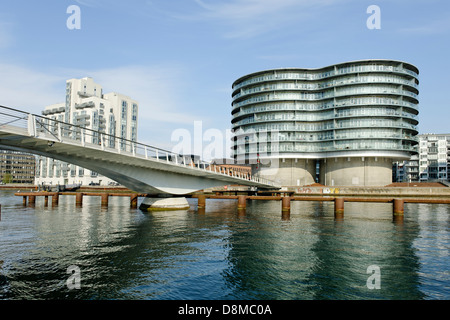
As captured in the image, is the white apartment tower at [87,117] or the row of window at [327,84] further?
the white apartment tower at [87,117]

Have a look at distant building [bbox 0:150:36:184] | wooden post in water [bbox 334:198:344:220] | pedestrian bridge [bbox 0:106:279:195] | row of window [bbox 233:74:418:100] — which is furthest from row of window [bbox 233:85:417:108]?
distant building [bbox 0:150:36:184]

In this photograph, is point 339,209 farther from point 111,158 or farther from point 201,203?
point 111,158

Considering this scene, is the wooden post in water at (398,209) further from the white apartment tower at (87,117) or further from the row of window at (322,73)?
the white apartment tower at (87,117)

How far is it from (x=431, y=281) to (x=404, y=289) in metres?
2.08

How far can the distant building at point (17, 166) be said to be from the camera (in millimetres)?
184000

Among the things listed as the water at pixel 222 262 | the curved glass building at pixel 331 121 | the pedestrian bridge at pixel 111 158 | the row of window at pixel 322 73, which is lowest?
the water at pixel 222 262

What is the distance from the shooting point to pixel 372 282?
1397 cm

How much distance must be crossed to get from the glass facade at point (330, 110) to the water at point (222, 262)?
239ft

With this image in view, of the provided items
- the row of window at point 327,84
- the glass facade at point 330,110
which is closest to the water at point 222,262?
the glass facade at point 330,110

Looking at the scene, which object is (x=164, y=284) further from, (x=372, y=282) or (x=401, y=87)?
(x=401, y=87)

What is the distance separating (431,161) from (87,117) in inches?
6596

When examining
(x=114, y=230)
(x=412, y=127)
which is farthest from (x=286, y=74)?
(x=114, y=230)

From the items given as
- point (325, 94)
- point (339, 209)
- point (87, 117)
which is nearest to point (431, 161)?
point (325, 94)

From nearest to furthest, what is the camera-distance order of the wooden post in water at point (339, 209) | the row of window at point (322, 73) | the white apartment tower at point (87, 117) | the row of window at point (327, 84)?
the wooden post in water at point (339, 209)
the row of window at point (327, 84)
the row of window at point (322, 73)
the white apartment tower at point (87, 117)
